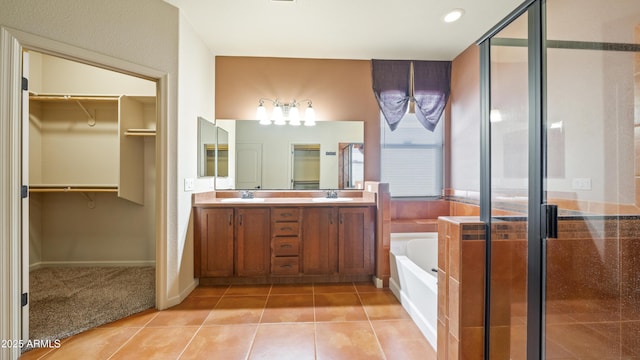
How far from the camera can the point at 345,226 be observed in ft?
9.00

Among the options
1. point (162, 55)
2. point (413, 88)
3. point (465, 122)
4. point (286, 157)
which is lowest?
point (286, 157)

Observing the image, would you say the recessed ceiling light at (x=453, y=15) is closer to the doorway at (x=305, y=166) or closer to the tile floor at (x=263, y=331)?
the doorway at (x=305, y=166)

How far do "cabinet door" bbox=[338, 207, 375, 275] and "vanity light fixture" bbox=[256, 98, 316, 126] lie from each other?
4.07 ft

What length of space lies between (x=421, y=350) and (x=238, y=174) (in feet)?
8.34

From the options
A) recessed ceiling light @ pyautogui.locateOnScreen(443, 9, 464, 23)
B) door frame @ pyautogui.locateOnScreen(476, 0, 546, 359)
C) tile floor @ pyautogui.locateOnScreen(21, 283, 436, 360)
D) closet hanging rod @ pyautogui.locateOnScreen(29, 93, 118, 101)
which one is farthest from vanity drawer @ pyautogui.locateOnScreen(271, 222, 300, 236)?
recessed ceiling light @ pyautogui.locateOnScreen(443, 9, 464, 23)

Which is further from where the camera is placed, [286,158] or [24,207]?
[286,158]

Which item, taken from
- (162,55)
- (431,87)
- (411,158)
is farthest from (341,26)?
(411,158)

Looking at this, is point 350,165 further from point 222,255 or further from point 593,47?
point 593,47

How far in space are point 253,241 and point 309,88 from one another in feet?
6.44

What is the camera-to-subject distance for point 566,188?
1139 mm

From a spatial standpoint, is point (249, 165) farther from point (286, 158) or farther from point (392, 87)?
point (392, 87)

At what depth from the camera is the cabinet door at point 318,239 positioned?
2738 mm

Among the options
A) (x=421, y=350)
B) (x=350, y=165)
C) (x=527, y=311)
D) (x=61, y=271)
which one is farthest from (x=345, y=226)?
(x=61, y=271)

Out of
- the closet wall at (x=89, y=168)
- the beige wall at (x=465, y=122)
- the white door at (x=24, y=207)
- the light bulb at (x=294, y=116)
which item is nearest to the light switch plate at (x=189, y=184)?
the closet wall at (x=89, y=168)
